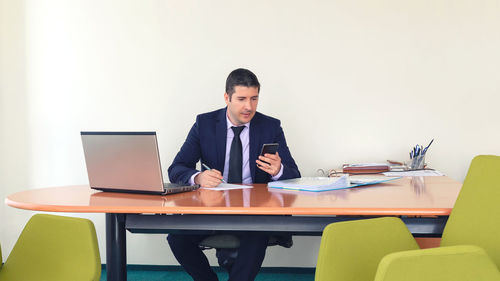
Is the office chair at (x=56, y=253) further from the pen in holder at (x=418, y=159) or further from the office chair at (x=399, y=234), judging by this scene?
the pen in holder at (x=418, y=159)

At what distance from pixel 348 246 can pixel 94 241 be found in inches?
39.1

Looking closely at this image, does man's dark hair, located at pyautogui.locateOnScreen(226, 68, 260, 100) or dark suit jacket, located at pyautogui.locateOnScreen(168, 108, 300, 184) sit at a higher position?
man's dark hair, located at pyautogui.locateOnScreen(226, 68, 260, 100)

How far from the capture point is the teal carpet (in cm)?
365

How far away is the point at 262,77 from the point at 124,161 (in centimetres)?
173

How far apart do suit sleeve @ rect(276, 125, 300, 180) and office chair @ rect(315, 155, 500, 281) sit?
0.92 m

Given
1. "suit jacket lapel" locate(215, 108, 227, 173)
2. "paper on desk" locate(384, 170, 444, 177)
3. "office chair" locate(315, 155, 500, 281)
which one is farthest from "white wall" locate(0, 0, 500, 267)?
"office chair" locate(315, 155, 500, 281)

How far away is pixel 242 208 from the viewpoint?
6.25 ft

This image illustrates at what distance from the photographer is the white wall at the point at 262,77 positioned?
365 cm

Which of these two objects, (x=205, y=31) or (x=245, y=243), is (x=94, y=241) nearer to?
(x=245, y=243)

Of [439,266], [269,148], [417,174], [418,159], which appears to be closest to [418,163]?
[418,159]

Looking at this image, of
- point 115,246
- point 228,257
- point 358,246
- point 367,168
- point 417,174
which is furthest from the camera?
point 367,168

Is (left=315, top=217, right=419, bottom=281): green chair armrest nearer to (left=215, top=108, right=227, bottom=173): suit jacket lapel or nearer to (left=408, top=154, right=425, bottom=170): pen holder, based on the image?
(left=215, top=108, right=227, bottom=173): suit jacket lapel

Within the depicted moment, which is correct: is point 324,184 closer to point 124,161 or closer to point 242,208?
point 242,208

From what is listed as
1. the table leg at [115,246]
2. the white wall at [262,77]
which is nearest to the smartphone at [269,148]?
the table leg at [115,246]
